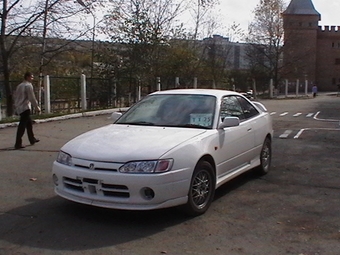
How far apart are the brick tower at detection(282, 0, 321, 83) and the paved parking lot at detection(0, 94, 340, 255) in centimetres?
5228

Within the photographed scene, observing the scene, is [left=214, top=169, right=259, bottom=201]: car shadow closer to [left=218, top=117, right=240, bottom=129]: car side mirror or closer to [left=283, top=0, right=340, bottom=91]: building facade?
[left=218, top=117, right=240, bottom=129]: car side mirror

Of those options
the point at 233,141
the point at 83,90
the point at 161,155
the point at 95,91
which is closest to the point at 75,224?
the point at 161,155

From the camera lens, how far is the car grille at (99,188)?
496cm

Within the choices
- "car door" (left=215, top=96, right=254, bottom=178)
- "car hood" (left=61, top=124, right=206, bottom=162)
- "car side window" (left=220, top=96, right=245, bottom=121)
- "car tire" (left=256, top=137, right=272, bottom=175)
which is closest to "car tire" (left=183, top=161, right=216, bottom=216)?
"car door" (left=215, top=96, right=254, bottom=178)

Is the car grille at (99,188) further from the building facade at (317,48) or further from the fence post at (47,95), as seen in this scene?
the building facade at (317,48)

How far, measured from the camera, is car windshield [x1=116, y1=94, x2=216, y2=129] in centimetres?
617

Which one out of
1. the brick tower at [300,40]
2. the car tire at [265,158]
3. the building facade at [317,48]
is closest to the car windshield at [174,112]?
the car tire at [265,158]

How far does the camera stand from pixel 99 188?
5.03 meters

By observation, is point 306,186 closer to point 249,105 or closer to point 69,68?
point 249,105

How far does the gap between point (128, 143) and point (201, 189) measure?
108cm

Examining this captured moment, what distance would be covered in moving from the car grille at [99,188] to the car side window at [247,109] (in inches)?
117

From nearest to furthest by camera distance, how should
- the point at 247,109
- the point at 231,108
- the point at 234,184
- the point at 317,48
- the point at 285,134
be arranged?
the point at 231,108
the point at 234,184
the point at 247,109
the point at 285,134
the point at 317,48

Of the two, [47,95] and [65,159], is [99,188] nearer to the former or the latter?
[65,159]

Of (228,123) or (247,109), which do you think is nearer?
(228,123)
